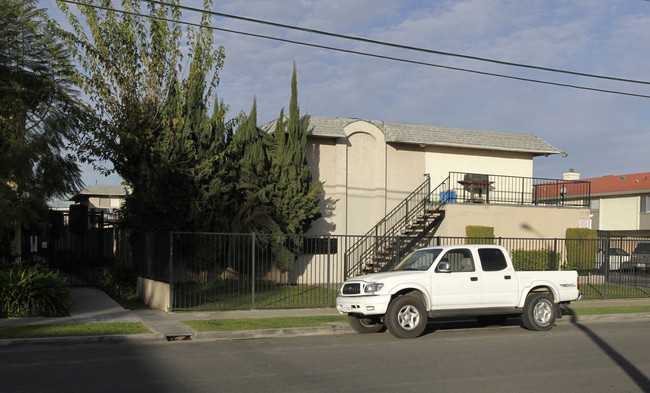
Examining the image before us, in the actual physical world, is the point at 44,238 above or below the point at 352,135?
below

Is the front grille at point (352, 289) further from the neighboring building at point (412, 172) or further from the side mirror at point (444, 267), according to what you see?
the neighboring building at point (412, 172)

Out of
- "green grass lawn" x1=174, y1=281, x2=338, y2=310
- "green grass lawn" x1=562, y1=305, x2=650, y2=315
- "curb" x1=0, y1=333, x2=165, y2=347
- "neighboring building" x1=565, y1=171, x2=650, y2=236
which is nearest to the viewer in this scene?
"curb" x1=0, y1=333, x2=165, y2=347

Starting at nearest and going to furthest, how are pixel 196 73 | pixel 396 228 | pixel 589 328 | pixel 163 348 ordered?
pixel 163 348 < pixel 589 328 < pixel 196 73 < pixel 396 228

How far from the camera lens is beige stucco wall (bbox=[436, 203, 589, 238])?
24312mm

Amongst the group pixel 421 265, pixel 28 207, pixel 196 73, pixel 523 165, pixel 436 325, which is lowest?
pixel 436 325

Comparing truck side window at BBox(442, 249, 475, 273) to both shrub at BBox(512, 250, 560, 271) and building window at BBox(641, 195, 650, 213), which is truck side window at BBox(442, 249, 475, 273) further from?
building window at BBox(641, 195, 650, 213)

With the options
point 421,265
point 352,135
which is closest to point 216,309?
point 421,265

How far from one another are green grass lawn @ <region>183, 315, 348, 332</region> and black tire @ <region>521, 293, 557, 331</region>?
4079 mm

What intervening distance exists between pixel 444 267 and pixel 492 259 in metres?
1.39

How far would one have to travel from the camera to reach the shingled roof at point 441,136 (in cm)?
2450

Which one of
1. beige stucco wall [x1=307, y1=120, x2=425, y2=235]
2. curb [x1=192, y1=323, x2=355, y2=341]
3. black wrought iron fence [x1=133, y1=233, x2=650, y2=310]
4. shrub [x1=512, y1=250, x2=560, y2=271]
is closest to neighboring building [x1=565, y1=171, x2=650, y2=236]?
black wrought iron fence [x1=133, y1=233, x2=650, y2=310]

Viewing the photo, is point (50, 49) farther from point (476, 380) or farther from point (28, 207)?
point (476, 380)

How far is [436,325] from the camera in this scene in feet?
47.0

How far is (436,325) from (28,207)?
406 inches
